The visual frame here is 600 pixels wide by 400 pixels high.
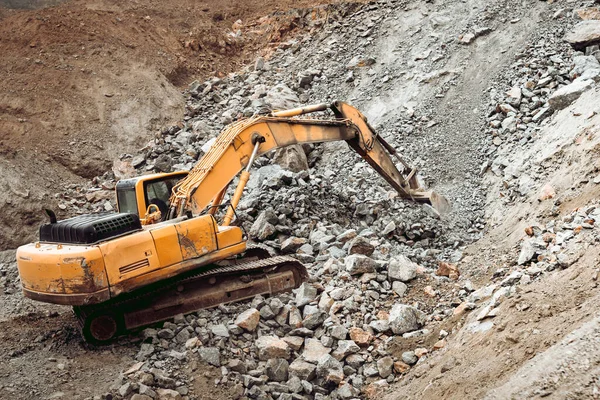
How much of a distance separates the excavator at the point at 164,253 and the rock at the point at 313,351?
4.24 ft

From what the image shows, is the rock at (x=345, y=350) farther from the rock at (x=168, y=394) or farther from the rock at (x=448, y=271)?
the rock at (x=448, y=271)

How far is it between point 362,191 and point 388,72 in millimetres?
4692

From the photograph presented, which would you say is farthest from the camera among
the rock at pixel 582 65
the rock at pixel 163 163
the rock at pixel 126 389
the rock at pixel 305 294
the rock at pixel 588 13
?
the rock at pixel 588 13

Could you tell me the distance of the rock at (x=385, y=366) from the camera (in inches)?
230

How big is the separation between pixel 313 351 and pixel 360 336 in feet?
1.69

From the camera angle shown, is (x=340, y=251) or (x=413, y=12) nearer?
(x=340, y=251)

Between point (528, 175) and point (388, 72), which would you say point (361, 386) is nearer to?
point (528, 175)

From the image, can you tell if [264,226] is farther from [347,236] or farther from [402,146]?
[402,146]

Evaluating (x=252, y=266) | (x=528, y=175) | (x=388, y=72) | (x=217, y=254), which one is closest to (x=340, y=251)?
(x=252, y=266)

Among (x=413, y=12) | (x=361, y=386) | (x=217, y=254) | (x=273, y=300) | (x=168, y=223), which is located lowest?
(x=361, y=386)

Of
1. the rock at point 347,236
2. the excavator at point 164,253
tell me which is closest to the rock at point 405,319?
the excavator at point 164,253

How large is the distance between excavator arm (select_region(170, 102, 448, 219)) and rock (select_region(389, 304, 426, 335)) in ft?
7.34

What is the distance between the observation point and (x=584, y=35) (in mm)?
11461

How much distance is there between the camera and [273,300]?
6984 mm
